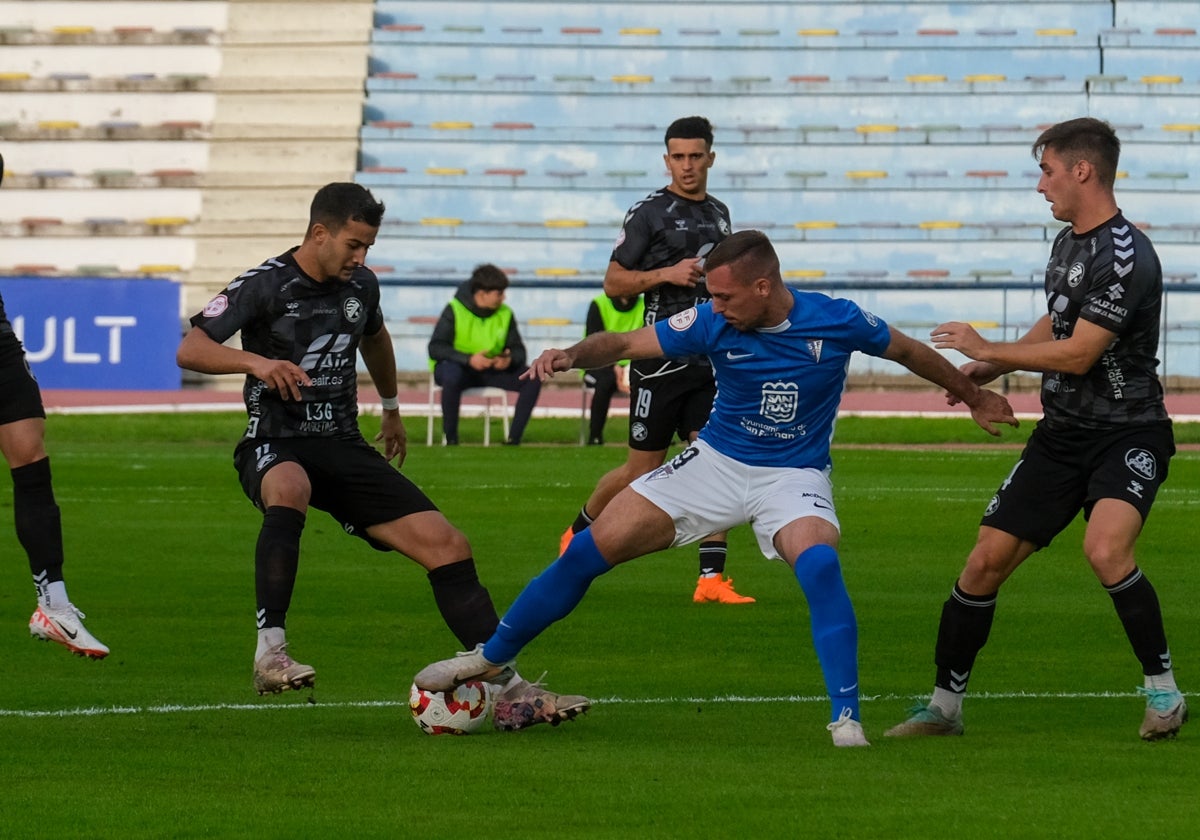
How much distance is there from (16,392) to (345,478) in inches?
65.8

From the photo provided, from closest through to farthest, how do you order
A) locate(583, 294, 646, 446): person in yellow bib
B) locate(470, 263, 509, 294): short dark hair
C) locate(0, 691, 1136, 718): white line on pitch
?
1. locate(0, 691, 1136, 718): white line on pitch
2. locate(583, 294, 646, 446): person in yellow bib
3. locate(470, 263, 509, 294): short dark hair

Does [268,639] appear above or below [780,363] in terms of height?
below

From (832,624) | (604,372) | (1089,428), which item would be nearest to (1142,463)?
(1089,428)

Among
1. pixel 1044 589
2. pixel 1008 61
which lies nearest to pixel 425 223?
pixel 1008 61

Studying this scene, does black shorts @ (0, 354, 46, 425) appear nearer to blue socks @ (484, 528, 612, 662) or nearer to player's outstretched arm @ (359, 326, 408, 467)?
player's outstretched arm @ (359, 326, 408, 467)

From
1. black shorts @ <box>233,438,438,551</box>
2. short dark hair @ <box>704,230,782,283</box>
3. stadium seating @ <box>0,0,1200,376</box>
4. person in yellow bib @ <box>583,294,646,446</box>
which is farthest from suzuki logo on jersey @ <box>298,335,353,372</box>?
stadium seating @ <box>0,0,1200,376</box>

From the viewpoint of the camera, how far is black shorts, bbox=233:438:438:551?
766 cm

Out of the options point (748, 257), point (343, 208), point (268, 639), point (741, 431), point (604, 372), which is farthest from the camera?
point (604, 372)

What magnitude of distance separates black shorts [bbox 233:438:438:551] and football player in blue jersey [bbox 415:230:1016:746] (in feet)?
2.54

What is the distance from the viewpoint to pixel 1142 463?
6.91 m

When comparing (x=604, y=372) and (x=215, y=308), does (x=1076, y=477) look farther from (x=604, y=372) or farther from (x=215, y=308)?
(x=604, y=372)

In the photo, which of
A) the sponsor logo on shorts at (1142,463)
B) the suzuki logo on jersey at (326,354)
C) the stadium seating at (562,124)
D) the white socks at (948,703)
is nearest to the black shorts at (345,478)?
the suzuki logo on jersey at (326,354)

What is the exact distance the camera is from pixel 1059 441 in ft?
23.2

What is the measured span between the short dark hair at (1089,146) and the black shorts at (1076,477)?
849 mm
